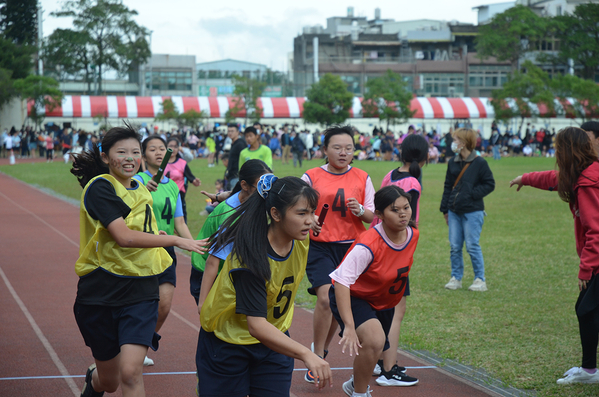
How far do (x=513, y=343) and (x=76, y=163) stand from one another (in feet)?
13.6

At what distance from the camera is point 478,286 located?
8102 millimetres

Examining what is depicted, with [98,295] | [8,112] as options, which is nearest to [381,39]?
[8,112]

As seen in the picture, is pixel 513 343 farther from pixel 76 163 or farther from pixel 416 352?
pixel 76 163

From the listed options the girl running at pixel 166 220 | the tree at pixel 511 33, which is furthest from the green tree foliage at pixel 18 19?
the girl running at pixel 166 220

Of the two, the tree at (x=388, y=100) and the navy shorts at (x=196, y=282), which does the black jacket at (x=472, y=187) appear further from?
the tree at (x=388, y=100)

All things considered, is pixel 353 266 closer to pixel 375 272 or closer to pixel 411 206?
pixel 375 272

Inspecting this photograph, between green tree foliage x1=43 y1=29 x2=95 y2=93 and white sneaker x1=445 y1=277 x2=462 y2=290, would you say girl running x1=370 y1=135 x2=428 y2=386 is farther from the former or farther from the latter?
green tree foliage x1=43 y1=29 x2=95 y2=93

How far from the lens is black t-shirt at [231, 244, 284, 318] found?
295 cm

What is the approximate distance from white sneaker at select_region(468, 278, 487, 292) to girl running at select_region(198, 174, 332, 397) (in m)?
5.35

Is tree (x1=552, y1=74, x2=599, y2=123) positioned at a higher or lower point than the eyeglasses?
higher

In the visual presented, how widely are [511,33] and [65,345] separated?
6329 centimetres

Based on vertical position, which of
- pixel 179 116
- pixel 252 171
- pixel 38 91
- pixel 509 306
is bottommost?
pixel 509 306

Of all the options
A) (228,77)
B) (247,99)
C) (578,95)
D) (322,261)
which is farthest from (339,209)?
(228,77)

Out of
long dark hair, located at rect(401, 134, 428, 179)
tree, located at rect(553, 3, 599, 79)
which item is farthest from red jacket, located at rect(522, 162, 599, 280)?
tree, located at rect(553, 3, 599, 79)
